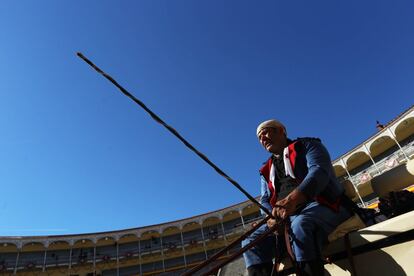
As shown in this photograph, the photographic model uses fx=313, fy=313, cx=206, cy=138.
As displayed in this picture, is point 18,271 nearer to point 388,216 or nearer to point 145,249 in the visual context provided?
point 145,249

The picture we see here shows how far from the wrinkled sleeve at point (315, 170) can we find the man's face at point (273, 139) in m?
0.33

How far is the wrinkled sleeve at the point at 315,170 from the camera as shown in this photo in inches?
87.2

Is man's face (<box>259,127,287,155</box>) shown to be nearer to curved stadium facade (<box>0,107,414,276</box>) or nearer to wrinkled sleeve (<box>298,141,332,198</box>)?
wrinkled sleeve (<box>298,141,332,198</box>)

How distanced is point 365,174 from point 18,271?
40.2 metres

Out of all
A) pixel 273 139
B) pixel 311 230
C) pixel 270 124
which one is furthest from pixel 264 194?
pixel 311 230

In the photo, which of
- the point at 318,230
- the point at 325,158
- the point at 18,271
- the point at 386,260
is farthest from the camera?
the point at 18,271

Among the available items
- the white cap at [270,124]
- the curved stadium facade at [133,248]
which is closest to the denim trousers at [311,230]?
the white cap at [270,124]

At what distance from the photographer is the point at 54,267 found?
127 feet

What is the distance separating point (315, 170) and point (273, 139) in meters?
0.66

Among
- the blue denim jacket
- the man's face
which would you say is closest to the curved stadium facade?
the man's face

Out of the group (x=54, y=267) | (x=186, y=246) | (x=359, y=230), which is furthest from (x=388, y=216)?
(x=54, y=267)

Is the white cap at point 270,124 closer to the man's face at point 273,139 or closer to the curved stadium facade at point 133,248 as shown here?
the man's face at point 273,139

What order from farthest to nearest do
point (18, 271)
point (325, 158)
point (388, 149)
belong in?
point (18, 271) → point (388, 149) → point (325, 158)

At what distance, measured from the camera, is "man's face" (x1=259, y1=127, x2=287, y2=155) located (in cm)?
291
